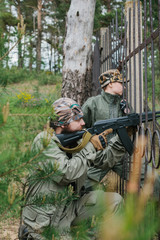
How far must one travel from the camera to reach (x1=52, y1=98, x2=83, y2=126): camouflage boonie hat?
2.40 meters

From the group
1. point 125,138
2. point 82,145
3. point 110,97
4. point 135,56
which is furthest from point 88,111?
point 82,145

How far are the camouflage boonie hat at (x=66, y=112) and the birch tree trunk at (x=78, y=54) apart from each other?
1893 mm

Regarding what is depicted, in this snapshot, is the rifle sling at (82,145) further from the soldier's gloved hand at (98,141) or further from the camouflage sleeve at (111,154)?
the camouflage sleeve at (111,154)

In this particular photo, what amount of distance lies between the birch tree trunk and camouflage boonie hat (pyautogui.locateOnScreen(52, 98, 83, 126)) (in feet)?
6.21

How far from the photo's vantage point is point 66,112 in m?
2.41

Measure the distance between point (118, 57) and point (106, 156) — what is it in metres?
1.42

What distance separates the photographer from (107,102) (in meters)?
3.68

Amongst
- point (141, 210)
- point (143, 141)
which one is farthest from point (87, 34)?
point (141, 210)

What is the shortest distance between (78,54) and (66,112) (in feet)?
7.18

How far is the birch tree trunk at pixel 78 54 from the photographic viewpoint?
4.34 m

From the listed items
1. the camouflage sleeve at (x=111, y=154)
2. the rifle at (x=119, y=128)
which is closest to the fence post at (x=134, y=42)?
the rifle at (x=119, y=128)

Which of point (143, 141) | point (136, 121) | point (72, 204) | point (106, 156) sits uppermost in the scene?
point (136, 121)

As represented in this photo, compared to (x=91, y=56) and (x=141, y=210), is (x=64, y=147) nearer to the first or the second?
(x=141, y=210)

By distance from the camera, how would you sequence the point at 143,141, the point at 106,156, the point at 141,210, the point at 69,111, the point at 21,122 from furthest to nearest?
the point at 106,156, the point at 69,111, the point at 143,141, the point at 21,122, the point at 141,210
